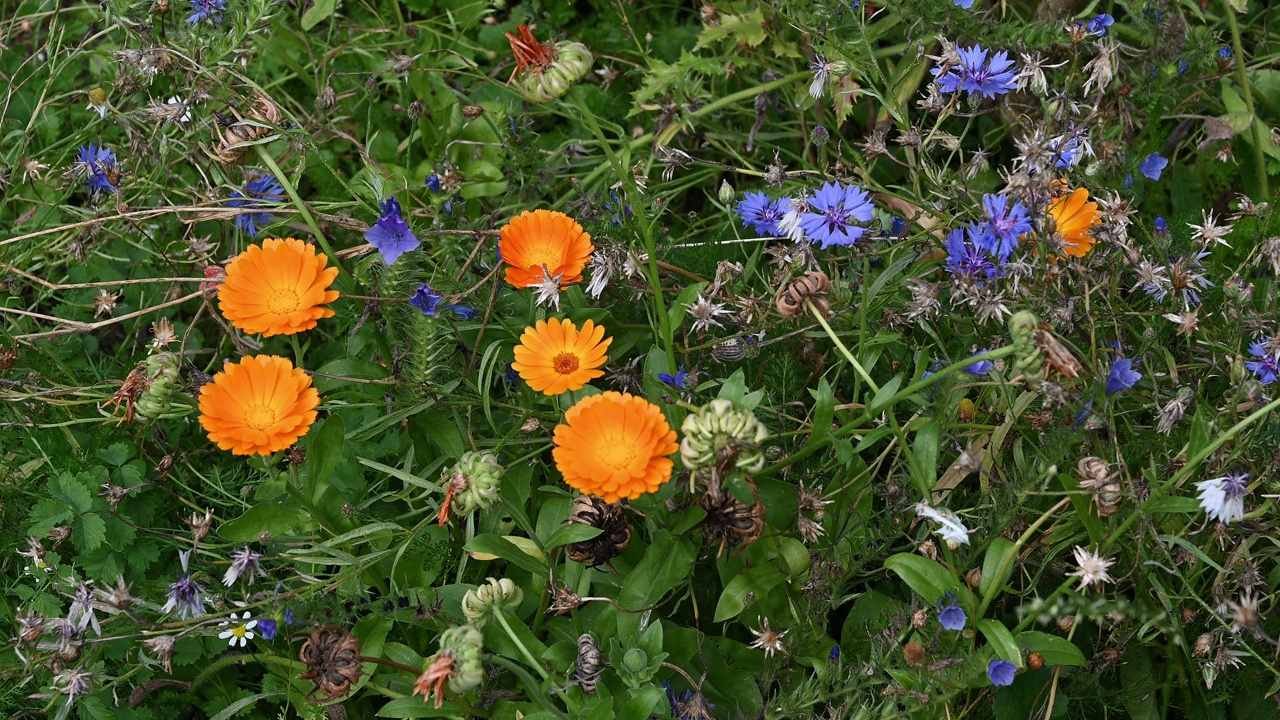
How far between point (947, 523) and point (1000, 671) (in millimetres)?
232

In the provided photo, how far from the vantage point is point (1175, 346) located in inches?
83.0

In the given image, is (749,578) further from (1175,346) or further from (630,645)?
(1175,346)

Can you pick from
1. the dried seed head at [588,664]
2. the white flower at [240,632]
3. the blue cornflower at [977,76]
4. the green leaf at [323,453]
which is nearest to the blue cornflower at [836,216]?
the blue cornflower at [977,76]

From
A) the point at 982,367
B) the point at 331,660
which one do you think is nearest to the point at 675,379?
the point at 982,367

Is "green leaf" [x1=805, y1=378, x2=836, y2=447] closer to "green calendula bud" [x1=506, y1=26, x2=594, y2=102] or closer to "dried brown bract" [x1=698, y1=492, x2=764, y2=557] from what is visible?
"dried brown bract" [x1=698, y1=492, x2=764, y2=557]

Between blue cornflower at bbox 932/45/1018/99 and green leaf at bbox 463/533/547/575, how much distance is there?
3.78 feet

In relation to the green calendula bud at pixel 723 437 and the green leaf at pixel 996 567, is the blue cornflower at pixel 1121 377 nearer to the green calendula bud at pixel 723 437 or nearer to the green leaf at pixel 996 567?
the green leaf at pixel 996 567

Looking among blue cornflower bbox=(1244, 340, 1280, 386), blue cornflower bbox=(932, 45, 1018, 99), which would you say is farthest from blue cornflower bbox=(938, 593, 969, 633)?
blue cornflower bbox=(932, 45, 1018, 99)

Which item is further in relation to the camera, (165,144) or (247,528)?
(165,144)

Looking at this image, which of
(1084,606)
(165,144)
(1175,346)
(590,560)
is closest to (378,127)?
(165,144)

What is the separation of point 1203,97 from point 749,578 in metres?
1.69

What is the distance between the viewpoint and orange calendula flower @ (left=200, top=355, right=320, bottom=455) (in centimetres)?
162

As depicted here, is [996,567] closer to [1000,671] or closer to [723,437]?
[1000,671]

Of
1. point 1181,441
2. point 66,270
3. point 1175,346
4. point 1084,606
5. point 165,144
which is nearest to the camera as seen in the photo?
point 1084,606
